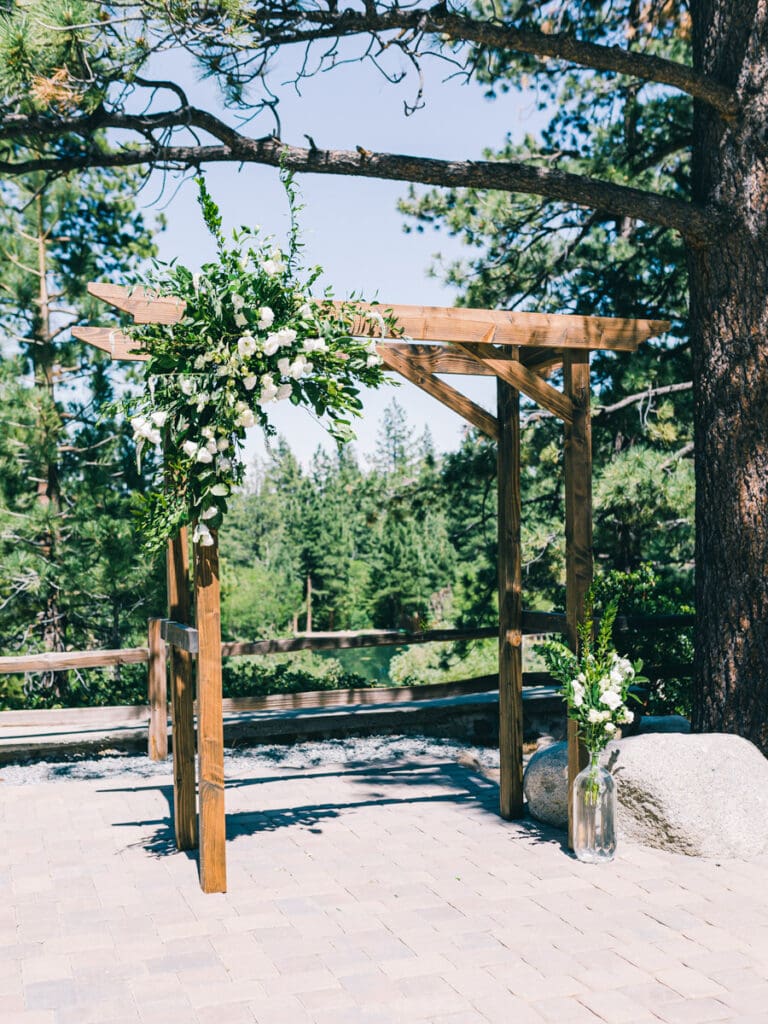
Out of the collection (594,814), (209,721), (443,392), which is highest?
(443,392)

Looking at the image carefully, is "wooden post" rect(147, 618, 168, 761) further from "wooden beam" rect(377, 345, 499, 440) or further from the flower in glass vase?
the flower in glass vase

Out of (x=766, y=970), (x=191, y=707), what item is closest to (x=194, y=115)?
(x=191, y=707)

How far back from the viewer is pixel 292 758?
26.3 feet

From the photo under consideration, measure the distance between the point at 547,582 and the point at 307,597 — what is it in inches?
1351

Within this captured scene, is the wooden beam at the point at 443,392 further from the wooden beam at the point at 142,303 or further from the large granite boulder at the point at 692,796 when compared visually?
the large granite boulder at the point at 692,796

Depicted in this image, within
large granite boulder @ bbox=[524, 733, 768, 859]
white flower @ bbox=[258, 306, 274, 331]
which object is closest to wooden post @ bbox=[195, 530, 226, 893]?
white flower @ bbox=[258, 306, 274, 331]

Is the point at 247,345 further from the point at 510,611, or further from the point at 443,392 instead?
the point at 510,611

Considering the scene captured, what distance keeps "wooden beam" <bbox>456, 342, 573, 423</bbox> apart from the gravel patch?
3.11 metres

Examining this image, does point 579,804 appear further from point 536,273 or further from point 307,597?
point 307,597

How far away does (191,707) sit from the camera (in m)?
5.57

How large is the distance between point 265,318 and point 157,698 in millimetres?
4140

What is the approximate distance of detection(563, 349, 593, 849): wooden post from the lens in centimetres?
553

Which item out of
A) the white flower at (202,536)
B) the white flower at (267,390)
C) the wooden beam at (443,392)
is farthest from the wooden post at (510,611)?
the white flower at (202,536)

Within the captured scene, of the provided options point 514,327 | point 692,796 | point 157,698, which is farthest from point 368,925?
point 157,698
